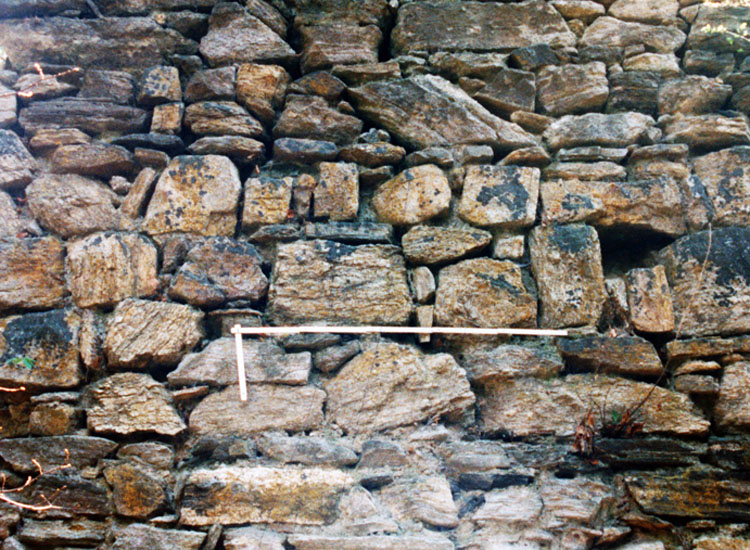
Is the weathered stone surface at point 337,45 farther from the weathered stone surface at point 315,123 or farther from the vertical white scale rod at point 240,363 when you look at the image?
the vertical white scale rod at point 240,363

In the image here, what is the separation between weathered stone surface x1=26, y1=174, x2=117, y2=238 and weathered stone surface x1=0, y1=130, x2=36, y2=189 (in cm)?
6

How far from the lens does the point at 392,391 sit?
88.8 inches

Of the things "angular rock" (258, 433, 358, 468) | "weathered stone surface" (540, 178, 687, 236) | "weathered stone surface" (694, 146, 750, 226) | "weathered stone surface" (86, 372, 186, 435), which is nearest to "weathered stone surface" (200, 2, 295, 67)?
"weathered stone surface" (540, 178, 687, 236)

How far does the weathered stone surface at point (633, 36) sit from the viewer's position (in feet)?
9.55

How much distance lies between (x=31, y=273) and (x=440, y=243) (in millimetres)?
1752

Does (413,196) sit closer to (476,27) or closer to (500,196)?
(500,196)

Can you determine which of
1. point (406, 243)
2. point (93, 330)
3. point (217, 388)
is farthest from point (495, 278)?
point (93, 330)

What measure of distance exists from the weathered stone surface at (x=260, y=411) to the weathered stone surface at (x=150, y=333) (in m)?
0.25

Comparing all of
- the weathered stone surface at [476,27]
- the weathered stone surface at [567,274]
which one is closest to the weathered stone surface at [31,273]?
the weathered stone surface at [476,27]

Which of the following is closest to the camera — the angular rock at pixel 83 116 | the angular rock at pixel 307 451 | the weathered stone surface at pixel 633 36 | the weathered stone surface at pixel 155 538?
the weathered stone surface at pixel 155 538

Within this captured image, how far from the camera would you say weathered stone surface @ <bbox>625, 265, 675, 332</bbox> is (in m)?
2.32

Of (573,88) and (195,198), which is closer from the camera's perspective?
(195,198)

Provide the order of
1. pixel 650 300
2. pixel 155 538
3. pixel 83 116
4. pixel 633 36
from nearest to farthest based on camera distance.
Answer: pixel 155 538
pixel 650 300
pixel 83 116
pixel 633 36

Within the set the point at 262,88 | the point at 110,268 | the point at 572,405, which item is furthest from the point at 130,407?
the point at 572,405
